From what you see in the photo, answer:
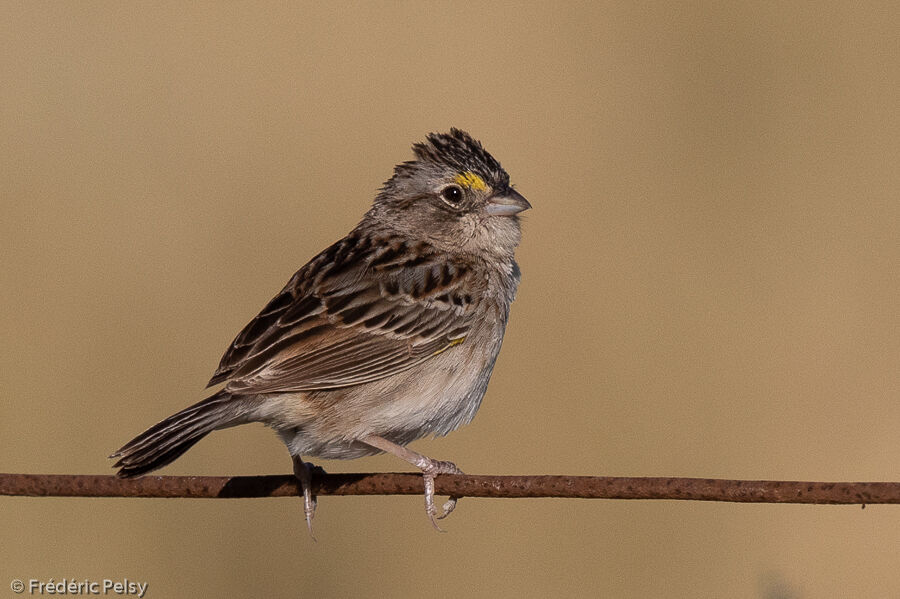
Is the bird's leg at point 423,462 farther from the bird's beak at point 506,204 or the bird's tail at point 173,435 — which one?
the bird's beak at point 506,204

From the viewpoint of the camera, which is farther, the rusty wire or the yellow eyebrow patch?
the yellow eyebrow patch

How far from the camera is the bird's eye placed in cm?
650

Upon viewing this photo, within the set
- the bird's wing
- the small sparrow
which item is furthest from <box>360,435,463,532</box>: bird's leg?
the bird's wing

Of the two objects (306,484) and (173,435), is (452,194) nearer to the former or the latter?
(306,484)

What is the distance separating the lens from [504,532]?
777 centimetres

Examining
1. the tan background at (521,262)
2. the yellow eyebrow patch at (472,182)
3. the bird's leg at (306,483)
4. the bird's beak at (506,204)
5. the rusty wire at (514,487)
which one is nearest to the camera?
the rusty wire at (514,487)

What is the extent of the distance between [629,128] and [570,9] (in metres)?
1.51

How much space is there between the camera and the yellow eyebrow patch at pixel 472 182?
6484 mm

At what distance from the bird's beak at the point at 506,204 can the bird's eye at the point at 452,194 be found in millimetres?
165

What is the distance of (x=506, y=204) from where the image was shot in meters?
6.41

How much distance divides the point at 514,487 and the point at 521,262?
538cm

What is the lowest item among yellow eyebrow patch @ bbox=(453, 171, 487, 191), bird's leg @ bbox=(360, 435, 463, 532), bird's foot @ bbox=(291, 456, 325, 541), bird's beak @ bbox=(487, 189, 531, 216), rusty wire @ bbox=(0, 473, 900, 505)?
bird's foot @ bbox=(291, 456, 325, 541)

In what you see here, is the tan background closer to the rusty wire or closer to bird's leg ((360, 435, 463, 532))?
bird's leg ((360, 435, 463, 532))

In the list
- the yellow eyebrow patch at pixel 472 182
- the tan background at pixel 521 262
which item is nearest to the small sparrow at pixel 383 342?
the yellow eyebrow patch at pixel 472 182
